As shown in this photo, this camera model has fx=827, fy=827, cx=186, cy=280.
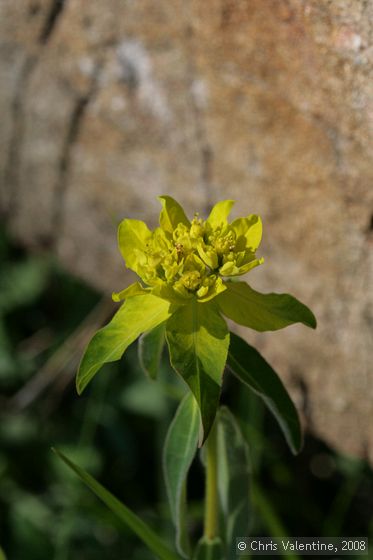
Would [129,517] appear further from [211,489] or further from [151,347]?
[151,347]

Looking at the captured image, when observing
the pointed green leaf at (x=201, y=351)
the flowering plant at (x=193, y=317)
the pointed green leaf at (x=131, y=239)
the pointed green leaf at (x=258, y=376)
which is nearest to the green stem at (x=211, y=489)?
the flowering plant at (x=193, y=317)

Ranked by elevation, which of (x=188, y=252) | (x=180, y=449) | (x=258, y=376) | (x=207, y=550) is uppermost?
(x=188, y=252)

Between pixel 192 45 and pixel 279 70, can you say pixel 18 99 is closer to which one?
pixel 192 45

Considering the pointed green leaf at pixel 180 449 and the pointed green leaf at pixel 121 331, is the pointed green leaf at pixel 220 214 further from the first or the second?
the pointed green leaf at pixel 180 449

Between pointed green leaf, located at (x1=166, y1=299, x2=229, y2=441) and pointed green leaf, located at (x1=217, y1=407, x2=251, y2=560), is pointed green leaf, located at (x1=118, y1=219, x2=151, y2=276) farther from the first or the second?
pointed green leaf, located at (x1=217, y1=407, x2=251, y2=560)

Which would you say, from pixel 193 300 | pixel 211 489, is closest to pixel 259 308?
pixel 193 300

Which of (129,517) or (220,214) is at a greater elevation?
(220,214)

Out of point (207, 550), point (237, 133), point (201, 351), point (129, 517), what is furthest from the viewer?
point (237, 133)
